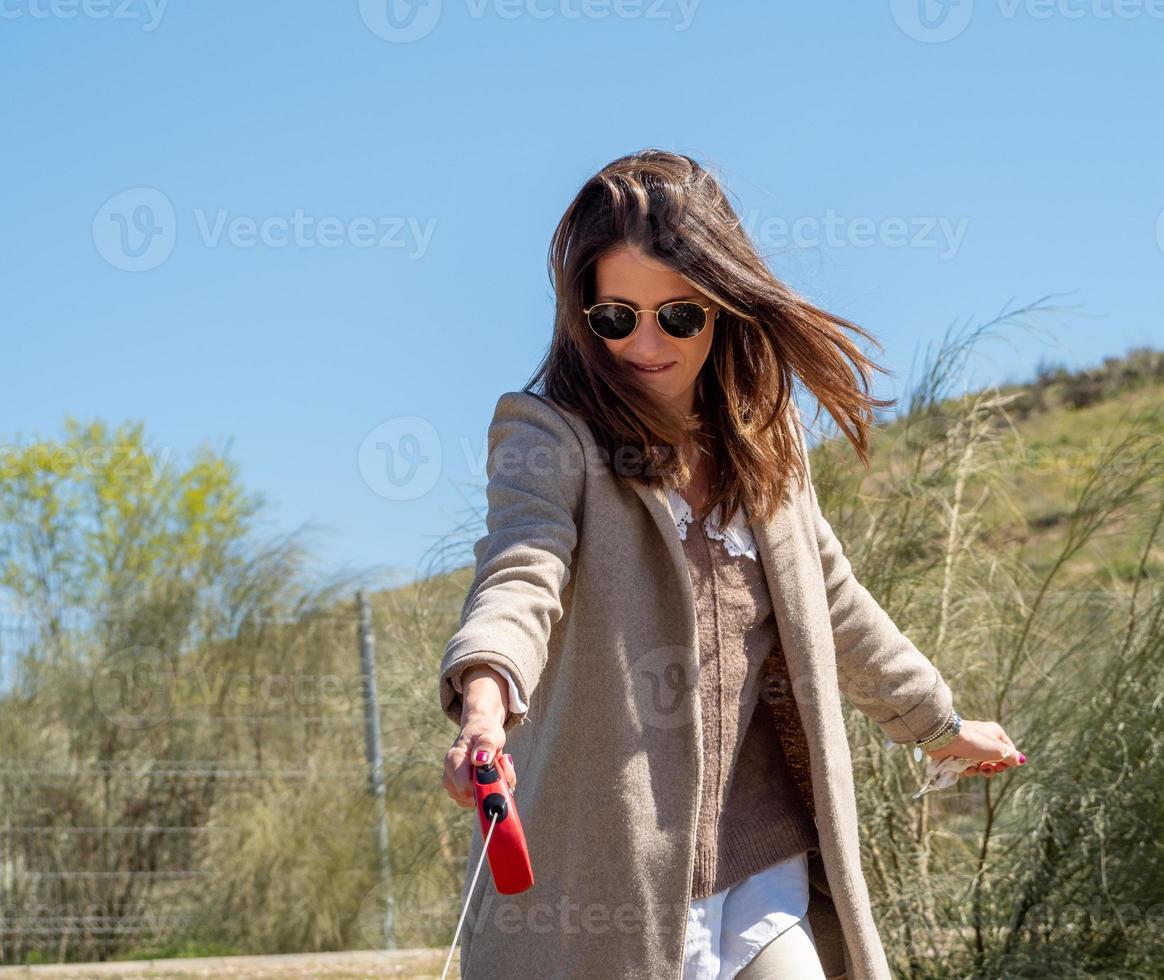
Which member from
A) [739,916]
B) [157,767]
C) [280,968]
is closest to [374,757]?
[280,968]

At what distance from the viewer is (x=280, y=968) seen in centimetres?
664

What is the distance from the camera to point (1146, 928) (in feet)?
13.5

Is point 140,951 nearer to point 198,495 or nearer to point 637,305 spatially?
point 198,495

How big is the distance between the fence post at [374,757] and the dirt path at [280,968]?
25 cm

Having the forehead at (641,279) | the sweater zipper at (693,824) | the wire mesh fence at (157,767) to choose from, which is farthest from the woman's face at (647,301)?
the wire mesh fence at (157,767)

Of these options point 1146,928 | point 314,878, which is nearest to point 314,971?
point 314,878

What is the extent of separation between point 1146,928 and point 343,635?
507 centimetres

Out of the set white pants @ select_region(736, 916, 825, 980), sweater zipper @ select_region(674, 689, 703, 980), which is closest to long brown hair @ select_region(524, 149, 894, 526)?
sweater zipper @ select_region(674, 689, 703, 980)

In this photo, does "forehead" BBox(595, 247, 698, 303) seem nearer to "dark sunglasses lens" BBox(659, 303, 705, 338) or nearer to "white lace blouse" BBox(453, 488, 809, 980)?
"dark sunglasses lens" BBox(659, 303, 705, 338)

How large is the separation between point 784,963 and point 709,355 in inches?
38.7

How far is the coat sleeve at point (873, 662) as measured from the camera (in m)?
2.74

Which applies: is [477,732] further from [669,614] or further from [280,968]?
[280,968]

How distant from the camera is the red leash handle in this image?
5.76ft

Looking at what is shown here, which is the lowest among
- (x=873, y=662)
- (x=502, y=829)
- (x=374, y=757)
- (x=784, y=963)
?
(x=784, y=963)
